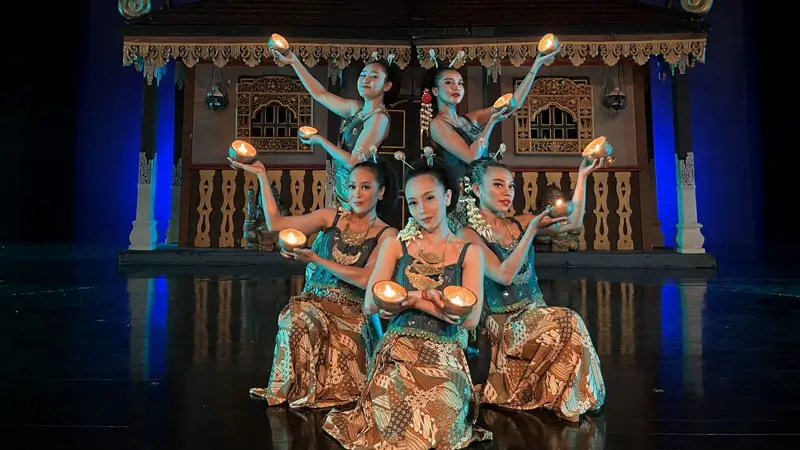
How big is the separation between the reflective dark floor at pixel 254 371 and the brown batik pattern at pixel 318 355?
0.12 m

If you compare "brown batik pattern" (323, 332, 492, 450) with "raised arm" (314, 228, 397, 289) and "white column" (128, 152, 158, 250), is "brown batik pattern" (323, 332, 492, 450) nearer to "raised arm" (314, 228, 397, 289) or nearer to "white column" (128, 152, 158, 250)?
"raised arm" (314, 228, 397, 289)

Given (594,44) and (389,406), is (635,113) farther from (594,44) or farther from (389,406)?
(389,406)

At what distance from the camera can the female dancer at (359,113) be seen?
343 cm

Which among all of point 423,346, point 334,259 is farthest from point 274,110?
point 423,346

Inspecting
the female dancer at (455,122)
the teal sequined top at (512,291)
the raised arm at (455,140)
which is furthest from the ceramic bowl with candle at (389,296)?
the raised arm at (455,140)

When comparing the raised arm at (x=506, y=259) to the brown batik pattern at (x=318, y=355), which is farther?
the brown batik pattern at (x=318, y=355)

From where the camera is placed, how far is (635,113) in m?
9.68

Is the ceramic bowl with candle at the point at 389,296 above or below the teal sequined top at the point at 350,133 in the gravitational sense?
below

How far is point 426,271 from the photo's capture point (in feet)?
7.98

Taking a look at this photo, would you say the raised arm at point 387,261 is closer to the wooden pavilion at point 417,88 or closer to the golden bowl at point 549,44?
the golden bowl at point 549,44

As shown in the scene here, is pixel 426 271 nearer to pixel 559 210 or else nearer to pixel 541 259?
pixel 559 210

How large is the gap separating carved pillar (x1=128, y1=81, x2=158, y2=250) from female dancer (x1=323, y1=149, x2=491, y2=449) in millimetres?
7190

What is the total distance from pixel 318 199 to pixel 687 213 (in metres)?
5.03

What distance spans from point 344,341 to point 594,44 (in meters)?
6.82
